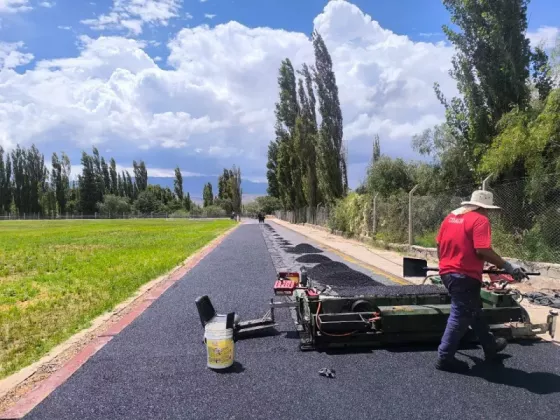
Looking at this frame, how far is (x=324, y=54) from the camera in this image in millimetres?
34156

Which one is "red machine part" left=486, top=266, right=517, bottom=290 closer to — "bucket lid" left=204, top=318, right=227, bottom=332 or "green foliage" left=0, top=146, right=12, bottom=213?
"bucket lid" left=204, top=318, right=227, bottom=332

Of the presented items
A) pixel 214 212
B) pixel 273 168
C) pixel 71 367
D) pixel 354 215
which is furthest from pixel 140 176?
pixel 71 367

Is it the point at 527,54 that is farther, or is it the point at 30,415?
the point at 527,54

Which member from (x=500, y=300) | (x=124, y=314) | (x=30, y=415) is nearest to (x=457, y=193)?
(x=500, y=300)

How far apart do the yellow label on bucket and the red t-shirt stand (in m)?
2.16

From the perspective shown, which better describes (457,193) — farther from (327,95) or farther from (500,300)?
(327,95)

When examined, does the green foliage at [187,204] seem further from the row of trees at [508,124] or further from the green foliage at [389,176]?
the row of trees at [508,124]

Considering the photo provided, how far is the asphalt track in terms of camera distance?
3.46 metres

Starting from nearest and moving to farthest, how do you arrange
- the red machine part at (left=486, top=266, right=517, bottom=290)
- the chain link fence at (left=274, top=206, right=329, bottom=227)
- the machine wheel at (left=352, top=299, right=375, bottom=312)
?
the machine wheel at (left=352, top=299, right=375, bottom=312) < the red machine part at (left=486, top=266, right=517, bottom=290) < the chain link fence at (left=274, top=206, right=329, bottom=227)

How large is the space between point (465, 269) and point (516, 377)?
3.43ft

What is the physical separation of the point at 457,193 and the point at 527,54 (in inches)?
177

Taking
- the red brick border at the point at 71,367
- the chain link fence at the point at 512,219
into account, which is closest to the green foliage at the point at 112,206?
the chain link fence at the point at 512,219

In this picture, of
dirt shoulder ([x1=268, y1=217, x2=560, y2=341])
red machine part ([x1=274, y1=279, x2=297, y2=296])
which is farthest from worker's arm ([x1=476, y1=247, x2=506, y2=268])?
red machine part ([x1=274, y1=279, x2=297, y2=296])

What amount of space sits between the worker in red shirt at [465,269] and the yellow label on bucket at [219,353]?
1.97 m
